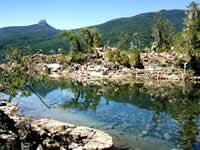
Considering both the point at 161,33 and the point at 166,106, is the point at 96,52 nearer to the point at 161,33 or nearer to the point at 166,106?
the point at 161,33

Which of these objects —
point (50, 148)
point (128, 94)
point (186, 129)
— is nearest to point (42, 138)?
point (50, 148)

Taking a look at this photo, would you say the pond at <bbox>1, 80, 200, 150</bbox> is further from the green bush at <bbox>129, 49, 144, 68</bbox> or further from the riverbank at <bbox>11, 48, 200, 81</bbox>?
the green bush at <bbox>129, 49, 144, 68</bbox>

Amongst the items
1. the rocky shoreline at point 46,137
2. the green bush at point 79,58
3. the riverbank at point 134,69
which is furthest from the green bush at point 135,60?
the rocky shoreline at point 46,137

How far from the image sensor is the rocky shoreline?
12.4 m

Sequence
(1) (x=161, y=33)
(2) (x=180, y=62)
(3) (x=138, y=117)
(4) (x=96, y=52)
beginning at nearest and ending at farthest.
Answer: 1. (3) (x=138, y=117)
2. (2) (x=180, y=62)
3. (1) (x=161, y=33)
4. (4) (x=96, y=52)

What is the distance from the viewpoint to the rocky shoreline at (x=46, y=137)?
12.4 metres

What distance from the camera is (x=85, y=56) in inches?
3297

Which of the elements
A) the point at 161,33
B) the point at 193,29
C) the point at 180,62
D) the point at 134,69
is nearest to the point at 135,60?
the point at 134,69

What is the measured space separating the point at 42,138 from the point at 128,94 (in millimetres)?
24298

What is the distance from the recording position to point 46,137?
13.6 m

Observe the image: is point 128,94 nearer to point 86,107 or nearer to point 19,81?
point 86,107

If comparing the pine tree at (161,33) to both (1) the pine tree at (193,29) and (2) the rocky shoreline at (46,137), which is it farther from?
(2) the rocky shoreline at (46,137)

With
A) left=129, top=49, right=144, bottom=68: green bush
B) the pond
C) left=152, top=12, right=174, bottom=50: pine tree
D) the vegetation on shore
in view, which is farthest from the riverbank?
the pond

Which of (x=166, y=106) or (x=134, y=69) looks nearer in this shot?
(x=166, y=106)
